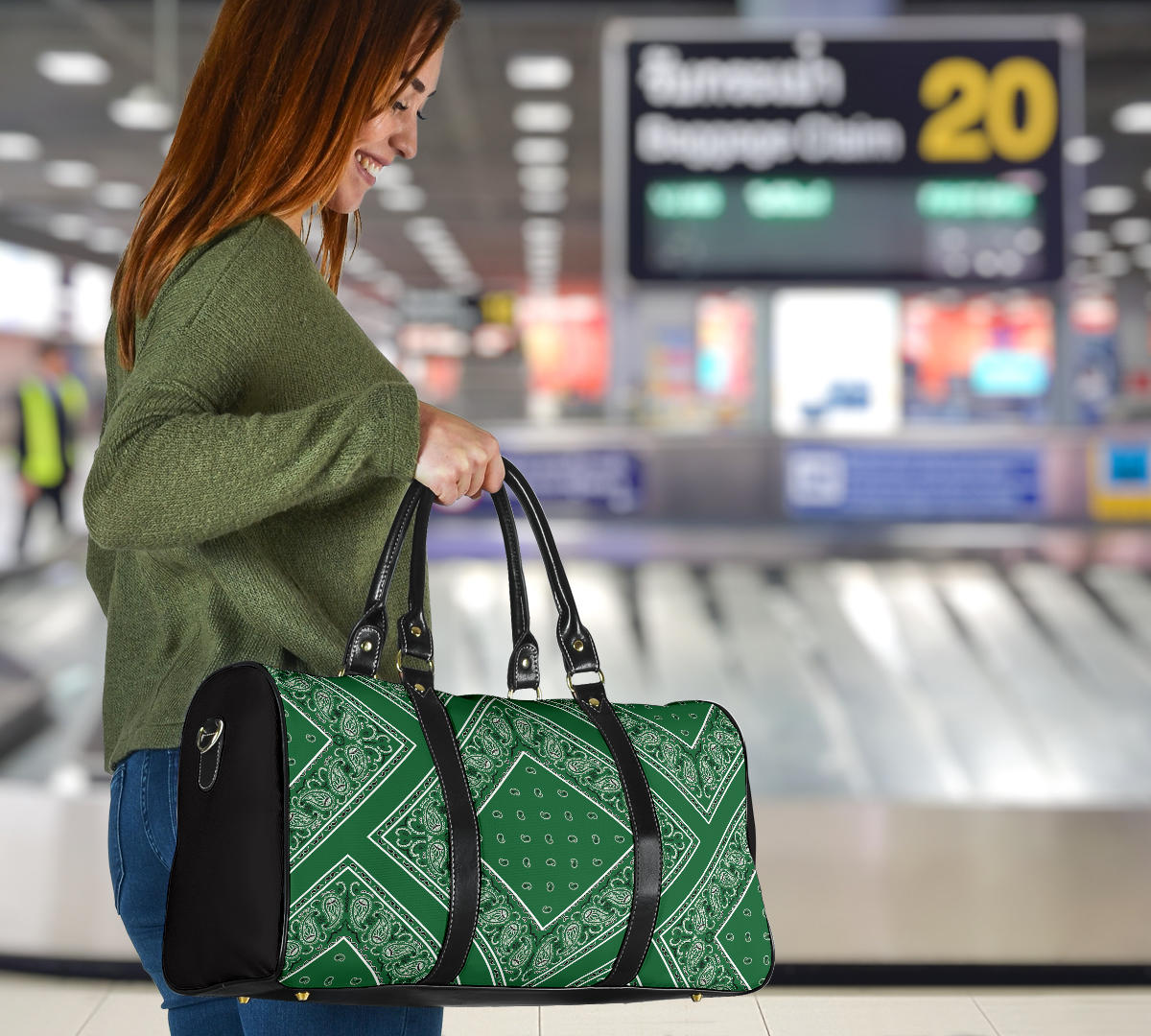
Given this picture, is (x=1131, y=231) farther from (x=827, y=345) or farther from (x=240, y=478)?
(x=240, y=478)

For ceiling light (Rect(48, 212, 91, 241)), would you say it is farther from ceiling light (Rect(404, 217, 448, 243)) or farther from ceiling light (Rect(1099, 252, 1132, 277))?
ceiling light (Rect(1099, 252, 1132, 277))

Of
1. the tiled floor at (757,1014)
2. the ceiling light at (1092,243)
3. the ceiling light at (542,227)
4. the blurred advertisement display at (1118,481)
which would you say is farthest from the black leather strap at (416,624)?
the ceiling light at (1092,243)

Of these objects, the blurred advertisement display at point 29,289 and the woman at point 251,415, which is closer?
the woman at point 251,415

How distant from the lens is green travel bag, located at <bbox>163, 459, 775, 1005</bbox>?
0.94 m

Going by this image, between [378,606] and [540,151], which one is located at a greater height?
[540,151]

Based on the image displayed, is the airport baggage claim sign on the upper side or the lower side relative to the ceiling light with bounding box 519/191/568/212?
lower

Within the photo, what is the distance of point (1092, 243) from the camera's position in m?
22.3

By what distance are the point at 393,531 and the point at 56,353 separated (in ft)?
31.6

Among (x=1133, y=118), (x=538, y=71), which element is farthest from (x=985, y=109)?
(x=1133, y=118)

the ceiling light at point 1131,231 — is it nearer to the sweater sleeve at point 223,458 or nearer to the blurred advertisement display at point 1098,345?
the blurred advertisement display at point 1098,345

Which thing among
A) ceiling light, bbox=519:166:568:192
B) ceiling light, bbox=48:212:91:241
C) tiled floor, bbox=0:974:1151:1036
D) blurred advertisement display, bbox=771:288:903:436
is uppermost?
ceiling light, bbox=48:212:91:241

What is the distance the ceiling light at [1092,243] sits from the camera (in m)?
21.3

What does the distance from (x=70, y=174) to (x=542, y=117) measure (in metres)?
7.46

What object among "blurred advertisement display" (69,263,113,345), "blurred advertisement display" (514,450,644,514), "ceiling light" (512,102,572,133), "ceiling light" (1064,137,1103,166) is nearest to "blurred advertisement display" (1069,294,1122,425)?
"ceiling light" (1064,137,1103,166)
